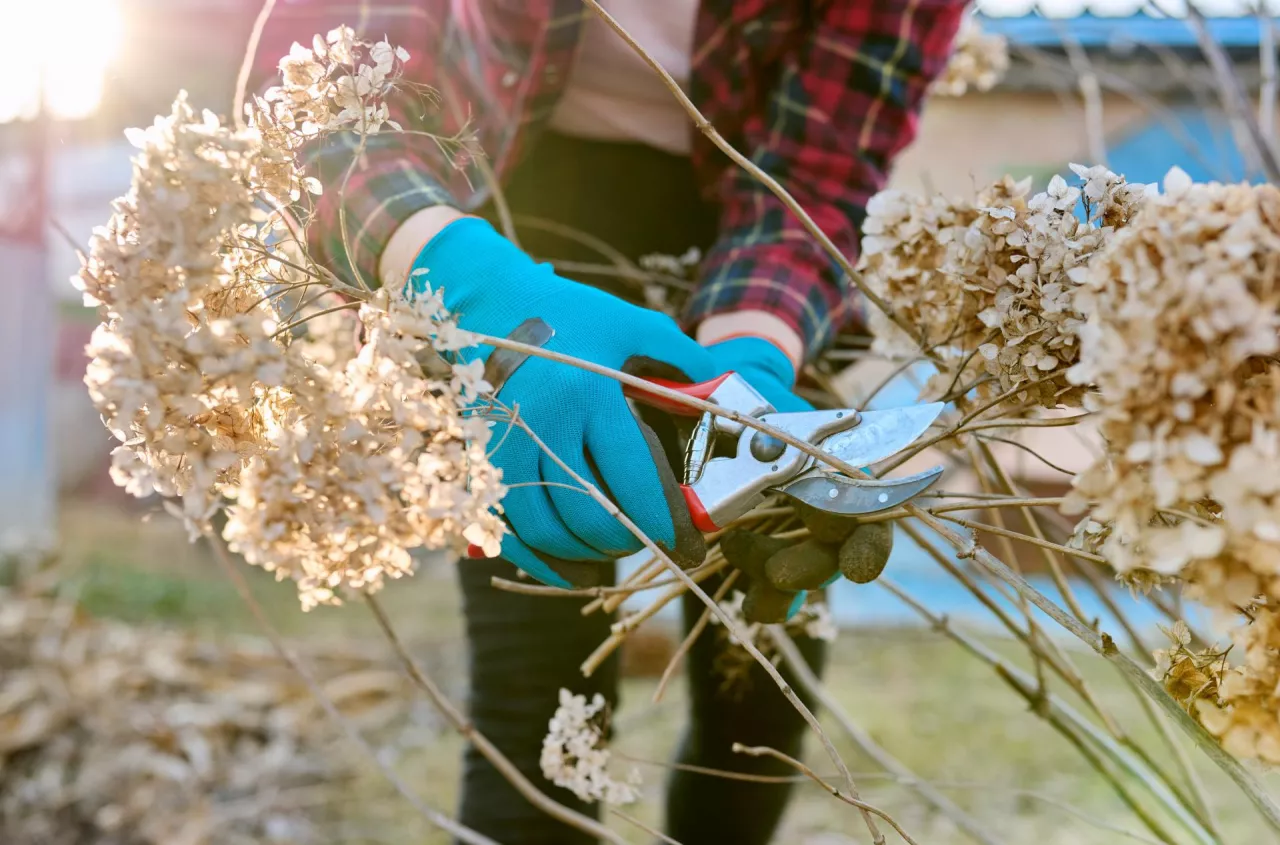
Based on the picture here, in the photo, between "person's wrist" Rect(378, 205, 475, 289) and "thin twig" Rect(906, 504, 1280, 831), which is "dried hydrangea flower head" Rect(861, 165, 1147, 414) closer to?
"thin twig" Rect(906, 504, 1280, 831)

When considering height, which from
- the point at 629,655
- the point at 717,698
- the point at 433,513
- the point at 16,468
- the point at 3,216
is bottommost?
the point at 433,513

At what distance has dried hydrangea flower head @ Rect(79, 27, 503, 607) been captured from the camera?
39cm

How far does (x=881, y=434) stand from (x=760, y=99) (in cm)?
61

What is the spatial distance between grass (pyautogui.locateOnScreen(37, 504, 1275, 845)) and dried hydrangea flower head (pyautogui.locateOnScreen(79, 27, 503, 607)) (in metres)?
0.83

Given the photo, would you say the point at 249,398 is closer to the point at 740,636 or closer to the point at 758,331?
the point at 740,636

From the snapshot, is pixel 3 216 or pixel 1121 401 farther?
pixel 3 216

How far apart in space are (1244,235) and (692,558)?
36 centimetres

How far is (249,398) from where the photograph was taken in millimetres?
426

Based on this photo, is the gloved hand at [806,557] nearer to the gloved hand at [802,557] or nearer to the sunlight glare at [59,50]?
the gloved hand at [802,557]

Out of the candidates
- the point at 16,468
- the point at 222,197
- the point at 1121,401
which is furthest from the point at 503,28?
the point at 16,468

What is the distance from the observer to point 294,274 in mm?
522

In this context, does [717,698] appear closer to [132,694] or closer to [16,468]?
[132,694]

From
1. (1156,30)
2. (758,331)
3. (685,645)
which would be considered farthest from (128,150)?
(1156,30)

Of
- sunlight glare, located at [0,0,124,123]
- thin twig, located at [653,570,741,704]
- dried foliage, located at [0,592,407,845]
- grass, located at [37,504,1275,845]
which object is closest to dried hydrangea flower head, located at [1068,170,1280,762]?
thin twig, located at [653,570,741,704]
